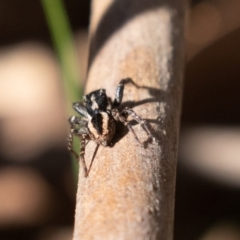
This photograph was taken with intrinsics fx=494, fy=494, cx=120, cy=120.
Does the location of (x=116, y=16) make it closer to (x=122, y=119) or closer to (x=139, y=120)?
(x=122, y=119)

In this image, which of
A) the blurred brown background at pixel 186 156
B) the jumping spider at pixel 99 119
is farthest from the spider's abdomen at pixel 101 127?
the blurred brown background at pixel 186 156

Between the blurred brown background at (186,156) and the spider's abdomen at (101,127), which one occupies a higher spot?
the spider's abdomen at (101,127)

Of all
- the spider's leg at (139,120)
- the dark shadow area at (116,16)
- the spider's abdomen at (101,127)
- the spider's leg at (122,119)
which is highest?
the dark shadow area at (116,16)

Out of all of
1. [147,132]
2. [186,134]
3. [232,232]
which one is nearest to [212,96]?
[186,134]

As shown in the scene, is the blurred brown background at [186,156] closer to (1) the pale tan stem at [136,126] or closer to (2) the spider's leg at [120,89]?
(1) the pale tan stem at [136,126]

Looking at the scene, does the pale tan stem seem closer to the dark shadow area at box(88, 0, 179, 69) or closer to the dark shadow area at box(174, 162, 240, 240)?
the dark shadow area at box(88, 0, 179, 69)

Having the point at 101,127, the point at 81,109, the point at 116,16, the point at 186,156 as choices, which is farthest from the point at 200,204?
the point at 116,16

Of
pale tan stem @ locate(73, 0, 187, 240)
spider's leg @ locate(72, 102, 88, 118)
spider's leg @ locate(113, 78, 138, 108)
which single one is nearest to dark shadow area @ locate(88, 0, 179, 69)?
pale tan stem @ locate(73, 0, 187, 240)

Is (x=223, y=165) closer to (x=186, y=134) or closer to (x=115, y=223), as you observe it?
(x=186, y=134)
